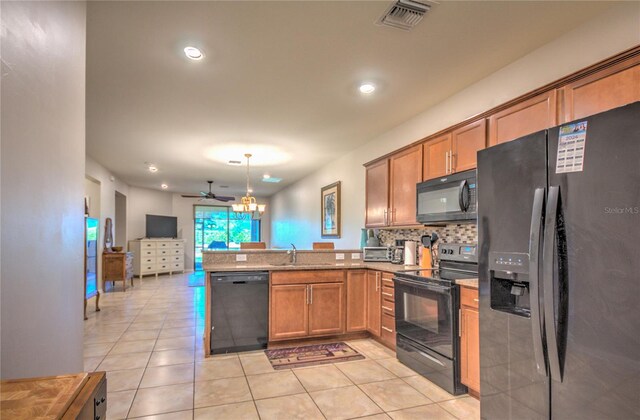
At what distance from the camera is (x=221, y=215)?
11.9 meters

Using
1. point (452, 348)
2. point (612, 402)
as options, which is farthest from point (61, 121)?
point (452, 348)

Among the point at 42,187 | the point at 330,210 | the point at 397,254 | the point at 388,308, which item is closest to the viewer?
the point at 42,187

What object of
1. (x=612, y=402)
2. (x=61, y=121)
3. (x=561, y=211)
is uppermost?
(x=61, y=121)

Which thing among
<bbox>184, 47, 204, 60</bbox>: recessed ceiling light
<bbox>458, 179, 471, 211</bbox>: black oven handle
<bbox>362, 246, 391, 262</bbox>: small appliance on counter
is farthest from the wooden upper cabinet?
<bbox>184, 47, 204, 60</bbox>: recessed ceiling light

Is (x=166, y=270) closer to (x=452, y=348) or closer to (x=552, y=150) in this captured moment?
(x=452, y=348)

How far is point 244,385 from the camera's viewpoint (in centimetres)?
279

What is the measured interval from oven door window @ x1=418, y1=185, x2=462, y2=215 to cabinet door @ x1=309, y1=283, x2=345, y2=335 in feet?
4.27

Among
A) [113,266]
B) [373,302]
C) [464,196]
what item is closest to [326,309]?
[373,302]

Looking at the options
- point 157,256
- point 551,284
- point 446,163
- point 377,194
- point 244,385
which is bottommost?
point 244,385

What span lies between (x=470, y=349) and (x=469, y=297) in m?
0.38

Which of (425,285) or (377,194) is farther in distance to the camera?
(377,194)

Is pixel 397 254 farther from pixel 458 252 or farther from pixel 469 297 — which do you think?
pixel 469 297

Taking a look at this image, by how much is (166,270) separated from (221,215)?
105 inches

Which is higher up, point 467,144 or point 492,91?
point 492,91
